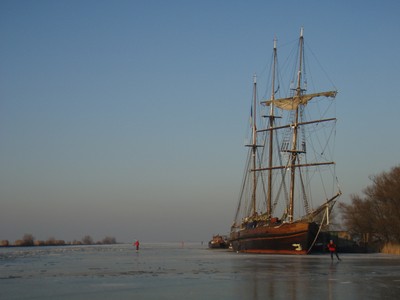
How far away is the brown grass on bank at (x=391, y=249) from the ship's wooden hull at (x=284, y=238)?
12.6 m

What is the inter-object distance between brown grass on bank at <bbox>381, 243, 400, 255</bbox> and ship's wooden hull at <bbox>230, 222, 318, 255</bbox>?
41.3 ft

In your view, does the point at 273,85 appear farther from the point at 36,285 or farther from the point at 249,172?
the point at 36,285

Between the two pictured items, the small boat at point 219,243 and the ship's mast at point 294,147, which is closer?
the ship's mast at point 294,147

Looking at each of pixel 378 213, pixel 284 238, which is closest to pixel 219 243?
pixel 378 213

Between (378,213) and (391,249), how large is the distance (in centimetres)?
945

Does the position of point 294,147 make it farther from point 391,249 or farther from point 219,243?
point 219,243

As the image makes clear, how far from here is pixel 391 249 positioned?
71.1 metres

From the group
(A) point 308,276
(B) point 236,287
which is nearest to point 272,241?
(A) point 308,276

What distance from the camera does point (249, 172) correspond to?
3477 inches

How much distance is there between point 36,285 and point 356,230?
70626 millimetres

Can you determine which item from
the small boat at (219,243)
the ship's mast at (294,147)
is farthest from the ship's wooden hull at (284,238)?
the small boat at (219,243)

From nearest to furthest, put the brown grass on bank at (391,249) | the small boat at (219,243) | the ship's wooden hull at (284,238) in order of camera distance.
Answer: the ship's wooden hull at (284,238) → the brown grass on bank at (391,249) → the small boat at (219,243)

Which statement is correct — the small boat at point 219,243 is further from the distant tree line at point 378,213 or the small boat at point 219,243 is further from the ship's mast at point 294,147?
the ship's mast at point 294,147

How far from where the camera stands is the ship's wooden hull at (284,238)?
6122 cm
